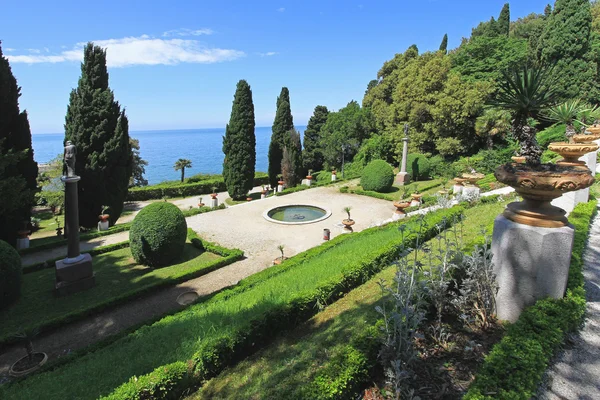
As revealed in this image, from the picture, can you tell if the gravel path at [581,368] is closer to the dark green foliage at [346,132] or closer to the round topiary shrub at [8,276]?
the round topiary shrub at [8,276]

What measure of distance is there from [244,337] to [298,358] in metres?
1.03

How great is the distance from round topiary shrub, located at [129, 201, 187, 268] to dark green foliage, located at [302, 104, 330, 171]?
28228mm

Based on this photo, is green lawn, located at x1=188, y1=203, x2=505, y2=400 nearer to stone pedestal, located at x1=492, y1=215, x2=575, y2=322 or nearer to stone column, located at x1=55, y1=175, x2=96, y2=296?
stone pedestal, located at x1=492, y1=215, x2=575, y2=322

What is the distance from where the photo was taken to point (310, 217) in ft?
57.6

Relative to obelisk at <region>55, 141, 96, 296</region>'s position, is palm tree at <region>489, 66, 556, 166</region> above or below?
above

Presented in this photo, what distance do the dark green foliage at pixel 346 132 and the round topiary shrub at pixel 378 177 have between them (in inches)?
516

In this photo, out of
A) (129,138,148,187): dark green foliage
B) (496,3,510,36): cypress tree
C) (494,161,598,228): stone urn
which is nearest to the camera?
(494,161,598,228): stone urn

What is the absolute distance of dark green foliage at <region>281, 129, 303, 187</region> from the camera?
86.7ft

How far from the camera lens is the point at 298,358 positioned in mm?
4109

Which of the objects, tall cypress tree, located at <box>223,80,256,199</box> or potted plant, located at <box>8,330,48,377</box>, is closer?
potted plant, located at <box>8,330,48,377</box>

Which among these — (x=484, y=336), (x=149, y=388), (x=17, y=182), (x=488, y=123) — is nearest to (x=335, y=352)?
(x=484, y=336)

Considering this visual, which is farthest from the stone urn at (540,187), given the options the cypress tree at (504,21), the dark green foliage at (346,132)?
the cypress tree at (504,21)

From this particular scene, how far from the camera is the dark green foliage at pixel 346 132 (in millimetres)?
34031

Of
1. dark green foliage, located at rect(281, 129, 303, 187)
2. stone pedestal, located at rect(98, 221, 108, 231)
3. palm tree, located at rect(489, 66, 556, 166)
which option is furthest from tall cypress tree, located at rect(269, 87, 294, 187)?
palm tree, located at rect(489, 66, 556, 166)
